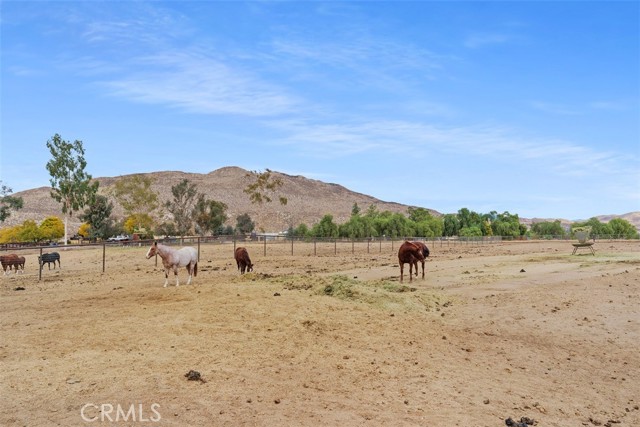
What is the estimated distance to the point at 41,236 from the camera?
8925cm

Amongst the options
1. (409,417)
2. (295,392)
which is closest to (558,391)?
(409,417)

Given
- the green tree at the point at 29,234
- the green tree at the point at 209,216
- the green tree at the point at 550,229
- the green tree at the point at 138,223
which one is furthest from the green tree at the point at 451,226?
the green tree at the point at 29,234

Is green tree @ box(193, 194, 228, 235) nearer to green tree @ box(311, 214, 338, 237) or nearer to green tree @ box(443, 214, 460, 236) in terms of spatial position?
green tree @ box(311, 214, 338, 237)

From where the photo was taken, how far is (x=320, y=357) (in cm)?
1027

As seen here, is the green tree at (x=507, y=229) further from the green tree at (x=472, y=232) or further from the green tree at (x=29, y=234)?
the green tree at (x=29, y=234)

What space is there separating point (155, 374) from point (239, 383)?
145cm

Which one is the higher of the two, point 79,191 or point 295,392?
point 79,191

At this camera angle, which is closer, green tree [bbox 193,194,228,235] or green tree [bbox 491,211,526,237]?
green tree [bbox 193,194,228,235]

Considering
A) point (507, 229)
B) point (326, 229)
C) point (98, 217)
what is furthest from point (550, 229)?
point (98, 217)

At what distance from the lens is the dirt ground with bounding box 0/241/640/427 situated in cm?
777

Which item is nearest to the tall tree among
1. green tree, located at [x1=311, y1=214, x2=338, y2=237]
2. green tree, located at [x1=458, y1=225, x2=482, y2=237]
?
green tree, located at [x1=311, y1=214, x2=338, y2=237]

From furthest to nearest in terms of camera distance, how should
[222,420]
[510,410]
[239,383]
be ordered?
[239,383] → [510,410] → [222,420]

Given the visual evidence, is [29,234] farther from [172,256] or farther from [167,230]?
[172,256]

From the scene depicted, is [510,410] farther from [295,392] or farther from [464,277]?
[464,277]
